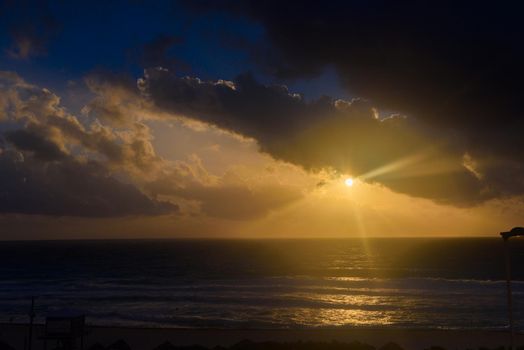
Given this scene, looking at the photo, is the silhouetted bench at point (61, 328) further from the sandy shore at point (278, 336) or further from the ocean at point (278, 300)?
the sandy shore at point (278, 336)

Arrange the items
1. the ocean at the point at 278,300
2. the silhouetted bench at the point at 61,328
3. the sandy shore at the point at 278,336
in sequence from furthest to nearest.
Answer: the ocean at the point at 278,300
the sandy shore at the point at 278,336
the silhouetted bench at the point at 61,328

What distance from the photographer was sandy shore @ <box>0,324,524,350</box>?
30328 mm

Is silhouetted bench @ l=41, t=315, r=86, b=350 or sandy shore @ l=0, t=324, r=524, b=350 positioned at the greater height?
silhouetted bench @ l=41, t=315, r=86, b=350

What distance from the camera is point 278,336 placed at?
3234 centimetres

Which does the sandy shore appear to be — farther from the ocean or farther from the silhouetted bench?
the silhouetted bench

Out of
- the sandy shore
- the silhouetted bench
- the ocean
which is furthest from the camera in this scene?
the ocean

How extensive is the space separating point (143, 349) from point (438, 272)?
229 feet

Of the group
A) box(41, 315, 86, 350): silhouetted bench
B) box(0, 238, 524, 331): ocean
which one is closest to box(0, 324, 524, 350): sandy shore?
box(0, 238, 524, 331): ocean

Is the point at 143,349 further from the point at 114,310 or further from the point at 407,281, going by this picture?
the point at 407,281

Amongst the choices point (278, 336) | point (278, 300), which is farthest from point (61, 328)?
point (278, 300)

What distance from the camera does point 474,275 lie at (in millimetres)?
81062

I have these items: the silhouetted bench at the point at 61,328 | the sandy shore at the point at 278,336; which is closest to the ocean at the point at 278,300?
the silhouetted bench at the point at 61,328

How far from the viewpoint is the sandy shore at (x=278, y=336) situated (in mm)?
30328

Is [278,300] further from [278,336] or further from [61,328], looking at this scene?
[61,328]
